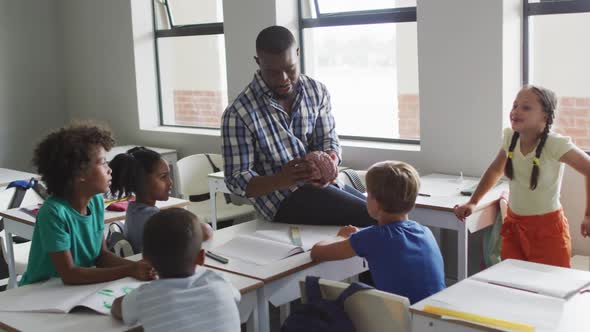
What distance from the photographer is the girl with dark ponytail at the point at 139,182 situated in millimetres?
2787

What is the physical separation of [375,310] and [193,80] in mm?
4544

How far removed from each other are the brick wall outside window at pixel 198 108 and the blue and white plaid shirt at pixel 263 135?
9.99ft

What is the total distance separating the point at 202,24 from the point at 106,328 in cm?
428

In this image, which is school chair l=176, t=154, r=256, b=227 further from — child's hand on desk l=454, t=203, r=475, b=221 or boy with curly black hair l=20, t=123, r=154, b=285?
boy with curly black hair l=20, t=123, r=154, b=285

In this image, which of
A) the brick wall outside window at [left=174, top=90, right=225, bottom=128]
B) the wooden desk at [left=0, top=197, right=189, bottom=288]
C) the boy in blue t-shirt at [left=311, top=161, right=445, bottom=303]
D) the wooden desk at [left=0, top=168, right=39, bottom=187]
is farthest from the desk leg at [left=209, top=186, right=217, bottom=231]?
the boy in blue t-shirt at [left=311, top=161, right=445, bottom=303]

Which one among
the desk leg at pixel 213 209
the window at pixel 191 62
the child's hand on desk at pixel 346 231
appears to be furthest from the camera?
the window at pixel 191 62

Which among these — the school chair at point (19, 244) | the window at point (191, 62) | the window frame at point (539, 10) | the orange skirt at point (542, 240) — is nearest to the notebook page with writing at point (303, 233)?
the orange skirt at point (542, 240)

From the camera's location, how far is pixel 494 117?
3.95 meters

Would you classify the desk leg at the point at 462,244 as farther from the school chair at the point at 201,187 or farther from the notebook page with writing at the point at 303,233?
the school chair at the point at 201,187

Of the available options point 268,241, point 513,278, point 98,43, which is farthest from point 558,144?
point 98,43

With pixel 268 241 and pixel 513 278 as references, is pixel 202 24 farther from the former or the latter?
pixel 513 278

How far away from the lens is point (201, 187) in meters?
5.16

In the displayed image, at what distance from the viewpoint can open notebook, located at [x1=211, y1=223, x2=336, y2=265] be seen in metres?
→ 2.46

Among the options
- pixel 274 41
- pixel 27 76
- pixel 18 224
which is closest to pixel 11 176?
pixel 18 224
